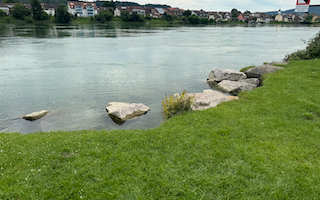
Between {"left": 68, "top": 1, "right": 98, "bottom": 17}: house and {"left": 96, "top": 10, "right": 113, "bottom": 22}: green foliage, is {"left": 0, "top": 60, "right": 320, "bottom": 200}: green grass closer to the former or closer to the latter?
{"left": 96, "top": 10, "right": 113, "bottom": 22}: green foliage

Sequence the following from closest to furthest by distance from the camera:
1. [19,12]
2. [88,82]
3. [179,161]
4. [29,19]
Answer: [179,161]
[88,82]
[29,19]
[19,12]

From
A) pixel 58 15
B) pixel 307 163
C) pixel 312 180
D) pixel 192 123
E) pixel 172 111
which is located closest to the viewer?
pixel 312 180

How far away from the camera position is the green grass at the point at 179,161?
522 centimetres

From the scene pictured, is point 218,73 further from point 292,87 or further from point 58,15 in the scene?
point 58,15

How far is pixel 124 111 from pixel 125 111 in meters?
0.06

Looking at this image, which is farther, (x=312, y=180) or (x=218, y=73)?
(x=218, y=73)

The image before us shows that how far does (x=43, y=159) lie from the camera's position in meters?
6.36

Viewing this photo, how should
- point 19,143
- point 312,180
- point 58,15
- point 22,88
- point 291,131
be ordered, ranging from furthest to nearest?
point 58,15 < point 22,88 < point 291,131 < point 19,143 < point 312,180

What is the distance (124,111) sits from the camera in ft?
39.0

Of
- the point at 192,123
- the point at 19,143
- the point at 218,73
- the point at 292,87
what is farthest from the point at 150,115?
the point at 218,73

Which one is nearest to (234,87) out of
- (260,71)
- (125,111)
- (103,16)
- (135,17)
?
(260,71)

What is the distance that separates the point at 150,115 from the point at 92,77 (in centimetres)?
993

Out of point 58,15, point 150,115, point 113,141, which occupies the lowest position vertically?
point 150,115

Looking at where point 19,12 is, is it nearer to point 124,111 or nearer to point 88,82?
point 88,82
